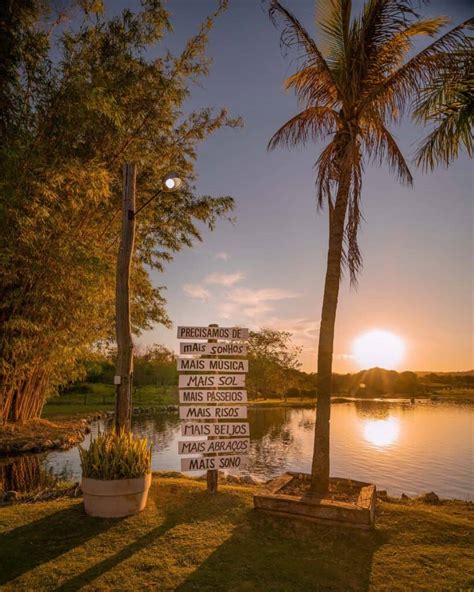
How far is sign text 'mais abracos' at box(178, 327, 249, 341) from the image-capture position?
6910 millimetres

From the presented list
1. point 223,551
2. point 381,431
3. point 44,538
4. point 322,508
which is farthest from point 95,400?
point 223,551

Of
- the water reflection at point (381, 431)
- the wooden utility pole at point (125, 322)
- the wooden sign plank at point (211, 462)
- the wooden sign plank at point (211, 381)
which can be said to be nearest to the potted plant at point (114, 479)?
the wooden sign plank at point (211, 462)

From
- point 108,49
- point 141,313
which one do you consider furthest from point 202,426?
point 141,313

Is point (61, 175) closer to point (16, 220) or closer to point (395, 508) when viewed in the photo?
point (16, 220)

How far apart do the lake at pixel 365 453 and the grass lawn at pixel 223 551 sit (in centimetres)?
193

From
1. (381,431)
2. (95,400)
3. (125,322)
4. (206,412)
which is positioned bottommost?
(95,400)

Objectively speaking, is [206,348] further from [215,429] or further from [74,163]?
[74,163]

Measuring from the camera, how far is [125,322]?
24.1ft

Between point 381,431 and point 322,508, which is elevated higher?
point 322,508

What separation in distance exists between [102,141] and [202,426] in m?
8.85

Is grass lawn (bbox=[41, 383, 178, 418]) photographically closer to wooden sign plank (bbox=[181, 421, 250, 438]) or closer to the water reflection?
the water reflection

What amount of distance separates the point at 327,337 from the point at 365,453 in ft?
47.2

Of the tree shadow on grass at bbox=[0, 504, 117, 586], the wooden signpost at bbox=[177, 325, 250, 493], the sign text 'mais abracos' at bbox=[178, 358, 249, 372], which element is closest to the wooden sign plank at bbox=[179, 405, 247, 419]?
the wooden signpost at bbox=[177, 325, 250, 493]

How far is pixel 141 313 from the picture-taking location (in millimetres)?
18953
